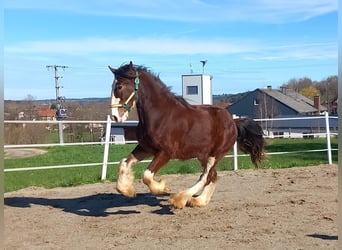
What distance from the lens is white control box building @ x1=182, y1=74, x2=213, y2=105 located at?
100ft

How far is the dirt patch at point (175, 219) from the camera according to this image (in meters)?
4.74

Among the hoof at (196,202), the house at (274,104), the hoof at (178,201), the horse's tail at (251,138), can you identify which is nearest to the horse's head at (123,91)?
the hoof at (178,201)

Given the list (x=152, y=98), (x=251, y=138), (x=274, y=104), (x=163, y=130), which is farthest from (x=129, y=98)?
(x=274, y=104)

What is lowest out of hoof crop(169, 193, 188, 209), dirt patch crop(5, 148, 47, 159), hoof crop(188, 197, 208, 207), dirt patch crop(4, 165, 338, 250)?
dirt patch crop(5, 148, 47, 159)

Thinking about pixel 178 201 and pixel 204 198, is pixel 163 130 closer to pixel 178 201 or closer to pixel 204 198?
pixel 178 201

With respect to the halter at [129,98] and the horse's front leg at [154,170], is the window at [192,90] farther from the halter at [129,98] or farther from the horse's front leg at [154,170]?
the horse's front leg at [154,170]

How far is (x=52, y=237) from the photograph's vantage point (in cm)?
505

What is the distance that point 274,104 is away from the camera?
54.1 meters

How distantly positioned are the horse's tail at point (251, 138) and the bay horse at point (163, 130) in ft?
3.54

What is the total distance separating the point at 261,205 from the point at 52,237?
2.74 meters

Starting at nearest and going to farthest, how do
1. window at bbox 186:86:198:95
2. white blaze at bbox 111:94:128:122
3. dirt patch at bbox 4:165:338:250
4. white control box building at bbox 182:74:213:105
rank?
dirt patch at bbox 4:165:338:250
white blaze at bbox 111:94:128:122
white control box building at bbox 182:74:213:105
window at bbox 186:86:198:95

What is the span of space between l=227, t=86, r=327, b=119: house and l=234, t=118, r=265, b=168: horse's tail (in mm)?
44197

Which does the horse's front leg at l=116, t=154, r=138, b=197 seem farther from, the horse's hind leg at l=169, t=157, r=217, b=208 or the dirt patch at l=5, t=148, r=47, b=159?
the dirt patch at l=5, t=148, r=47, b=159

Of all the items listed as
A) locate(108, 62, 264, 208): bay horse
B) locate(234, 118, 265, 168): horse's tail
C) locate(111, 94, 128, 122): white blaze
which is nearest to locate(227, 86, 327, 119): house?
locate(234, 118, 265, 168): horse's tail
